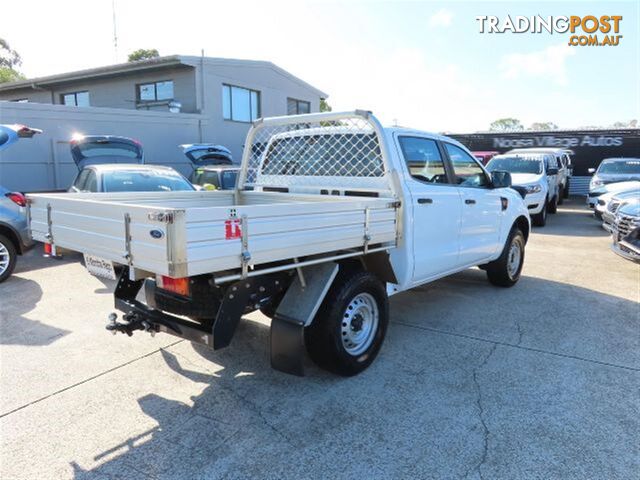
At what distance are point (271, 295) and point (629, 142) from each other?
2164 centimetres

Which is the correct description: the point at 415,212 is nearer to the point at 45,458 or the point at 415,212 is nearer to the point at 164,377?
the point at 164,377

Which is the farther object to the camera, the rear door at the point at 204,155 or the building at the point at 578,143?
the building at the point at 578,143

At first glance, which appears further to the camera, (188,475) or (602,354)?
(602,354)

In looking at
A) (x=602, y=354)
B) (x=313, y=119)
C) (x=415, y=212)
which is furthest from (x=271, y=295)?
(x=602, y=354)

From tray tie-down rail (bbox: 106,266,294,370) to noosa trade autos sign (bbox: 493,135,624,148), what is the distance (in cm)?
2133

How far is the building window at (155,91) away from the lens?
17.4 metres

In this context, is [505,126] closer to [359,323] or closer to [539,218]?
[539,218]

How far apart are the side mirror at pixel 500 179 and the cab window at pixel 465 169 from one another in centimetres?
11

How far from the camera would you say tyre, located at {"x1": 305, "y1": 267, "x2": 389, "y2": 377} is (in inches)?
147

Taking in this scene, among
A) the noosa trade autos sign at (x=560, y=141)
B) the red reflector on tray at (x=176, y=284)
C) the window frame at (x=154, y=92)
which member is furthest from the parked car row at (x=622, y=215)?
the window frame at (x=154, y=92)

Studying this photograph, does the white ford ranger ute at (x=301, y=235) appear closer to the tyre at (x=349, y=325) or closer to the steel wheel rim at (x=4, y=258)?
the tyre at (x=349, y=325)

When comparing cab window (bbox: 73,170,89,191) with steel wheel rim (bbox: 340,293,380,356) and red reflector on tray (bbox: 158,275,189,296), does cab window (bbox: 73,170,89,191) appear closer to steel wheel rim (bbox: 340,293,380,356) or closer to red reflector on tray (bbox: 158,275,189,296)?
red reflector on tray (bbox: 158,275,189,296)

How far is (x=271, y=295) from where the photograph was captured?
12.0 feet

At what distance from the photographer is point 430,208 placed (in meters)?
4.67
